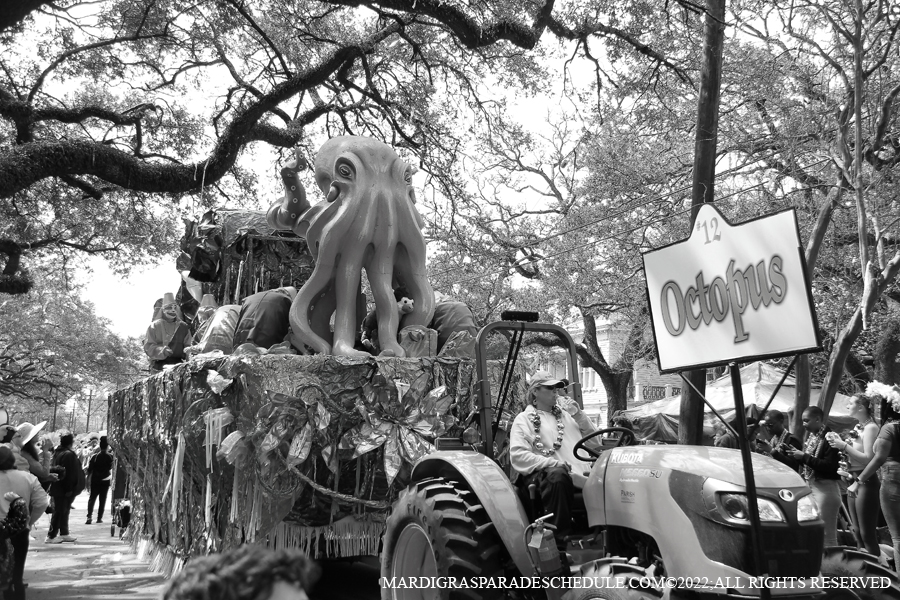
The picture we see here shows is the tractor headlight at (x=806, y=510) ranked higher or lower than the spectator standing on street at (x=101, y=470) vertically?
lower

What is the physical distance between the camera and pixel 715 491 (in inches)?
127

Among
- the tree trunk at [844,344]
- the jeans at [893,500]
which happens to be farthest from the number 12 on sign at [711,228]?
the tree trunk at [844,344]

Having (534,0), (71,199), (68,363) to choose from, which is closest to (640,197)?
(534,0)

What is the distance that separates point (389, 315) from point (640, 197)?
10171mm

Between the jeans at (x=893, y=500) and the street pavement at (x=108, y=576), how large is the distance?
168 inches

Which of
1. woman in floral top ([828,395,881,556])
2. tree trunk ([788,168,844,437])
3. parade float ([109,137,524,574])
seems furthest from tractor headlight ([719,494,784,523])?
tree trunk ([788,168,844,437])

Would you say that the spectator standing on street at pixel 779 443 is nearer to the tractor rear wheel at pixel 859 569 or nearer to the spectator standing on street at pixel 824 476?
the spectator standing on street at pixel 824 476

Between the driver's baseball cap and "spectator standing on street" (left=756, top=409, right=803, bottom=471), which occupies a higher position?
the driver's baseball cap

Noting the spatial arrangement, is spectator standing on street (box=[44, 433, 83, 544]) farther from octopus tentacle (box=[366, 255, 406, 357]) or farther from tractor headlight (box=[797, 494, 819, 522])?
tractor headlight (box=[797, 494, 819, 522])

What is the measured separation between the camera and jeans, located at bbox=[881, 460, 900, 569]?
6012mm

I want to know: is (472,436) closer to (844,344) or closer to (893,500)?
(893,500)

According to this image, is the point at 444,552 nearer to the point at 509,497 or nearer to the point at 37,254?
the point at 509,497

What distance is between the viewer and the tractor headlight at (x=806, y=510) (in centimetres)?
326

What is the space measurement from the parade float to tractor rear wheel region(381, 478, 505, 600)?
584 millimetres
